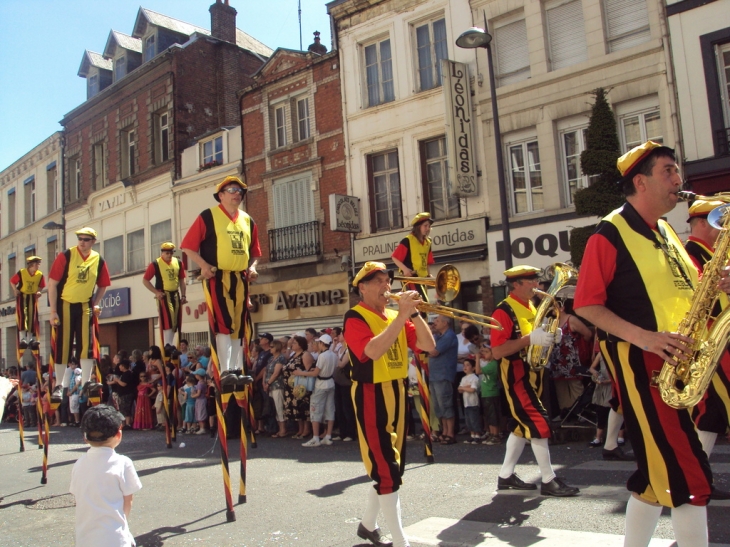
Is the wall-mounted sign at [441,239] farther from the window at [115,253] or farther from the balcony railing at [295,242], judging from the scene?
the window at [115,253]

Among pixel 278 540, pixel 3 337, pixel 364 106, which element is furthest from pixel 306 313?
pixel 3 337

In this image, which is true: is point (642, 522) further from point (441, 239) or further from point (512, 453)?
point (441, 239)

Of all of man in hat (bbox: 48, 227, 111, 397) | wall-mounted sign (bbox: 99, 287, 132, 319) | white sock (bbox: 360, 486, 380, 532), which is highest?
wall-mounted sign (bbox: 99, 287, 132, 319)

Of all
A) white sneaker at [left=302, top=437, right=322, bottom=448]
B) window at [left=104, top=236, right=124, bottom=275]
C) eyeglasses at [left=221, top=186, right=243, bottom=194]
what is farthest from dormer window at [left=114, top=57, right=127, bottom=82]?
eyeglasses at [left=221, top=186, right=243, bottom=194]

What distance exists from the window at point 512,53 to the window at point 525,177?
177 cm

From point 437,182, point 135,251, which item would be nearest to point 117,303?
point 135,251

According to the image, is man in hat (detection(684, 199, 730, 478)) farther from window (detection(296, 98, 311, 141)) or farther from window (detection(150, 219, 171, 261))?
window (detection(150, 219, 171, 261))

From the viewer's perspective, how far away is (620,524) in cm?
499

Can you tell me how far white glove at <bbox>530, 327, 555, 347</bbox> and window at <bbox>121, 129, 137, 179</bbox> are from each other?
1018 inches

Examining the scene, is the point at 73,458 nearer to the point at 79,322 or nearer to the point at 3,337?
the point at 79,322

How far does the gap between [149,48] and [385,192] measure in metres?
15.8

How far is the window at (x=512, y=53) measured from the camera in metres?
17.3

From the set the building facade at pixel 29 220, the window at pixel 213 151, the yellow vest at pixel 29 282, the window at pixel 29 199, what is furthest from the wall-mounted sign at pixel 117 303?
the yellow vest at pixel 29 282

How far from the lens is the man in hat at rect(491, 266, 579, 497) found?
600cm
